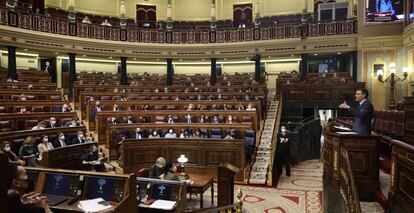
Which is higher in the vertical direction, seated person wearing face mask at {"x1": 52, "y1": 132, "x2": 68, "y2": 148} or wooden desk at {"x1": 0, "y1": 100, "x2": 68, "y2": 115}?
wooden desk at {"x1": 0, "y1": 100, "x2": 68, "y2": 115}

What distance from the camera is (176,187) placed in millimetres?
4137

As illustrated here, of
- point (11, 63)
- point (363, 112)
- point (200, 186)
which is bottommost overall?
point (200, 186)

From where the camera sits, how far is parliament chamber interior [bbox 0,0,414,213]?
12.8ft

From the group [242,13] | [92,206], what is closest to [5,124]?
[92,206]

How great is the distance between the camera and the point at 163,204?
3.88 metres

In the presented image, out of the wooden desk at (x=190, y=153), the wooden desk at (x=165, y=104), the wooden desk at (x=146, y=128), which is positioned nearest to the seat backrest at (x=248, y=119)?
the wooden desk at (x=146, y=128)

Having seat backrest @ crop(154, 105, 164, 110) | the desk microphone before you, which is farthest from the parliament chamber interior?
seat backrest @ crop(154, 105, 164, 110)

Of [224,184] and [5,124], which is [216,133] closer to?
[224,184]

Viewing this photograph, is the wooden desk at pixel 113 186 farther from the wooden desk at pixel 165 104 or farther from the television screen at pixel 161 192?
the wooden desk at pixel 165 104

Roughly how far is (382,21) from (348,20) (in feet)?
5.54

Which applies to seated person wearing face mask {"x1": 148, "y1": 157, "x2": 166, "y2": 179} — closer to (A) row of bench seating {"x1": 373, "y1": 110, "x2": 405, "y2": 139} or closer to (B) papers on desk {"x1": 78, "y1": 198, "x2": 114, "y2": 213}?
(B) papers on desk {"x1": 78, "y1": 198, "x2": 114, "y2": 213}

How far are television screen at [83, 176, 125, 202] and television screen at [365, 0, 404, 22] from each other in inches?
522

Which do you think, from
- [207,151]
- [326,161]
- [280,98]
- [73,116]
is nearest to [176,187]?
[326,161]

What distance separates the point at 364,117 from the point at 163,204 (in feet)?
9.45
